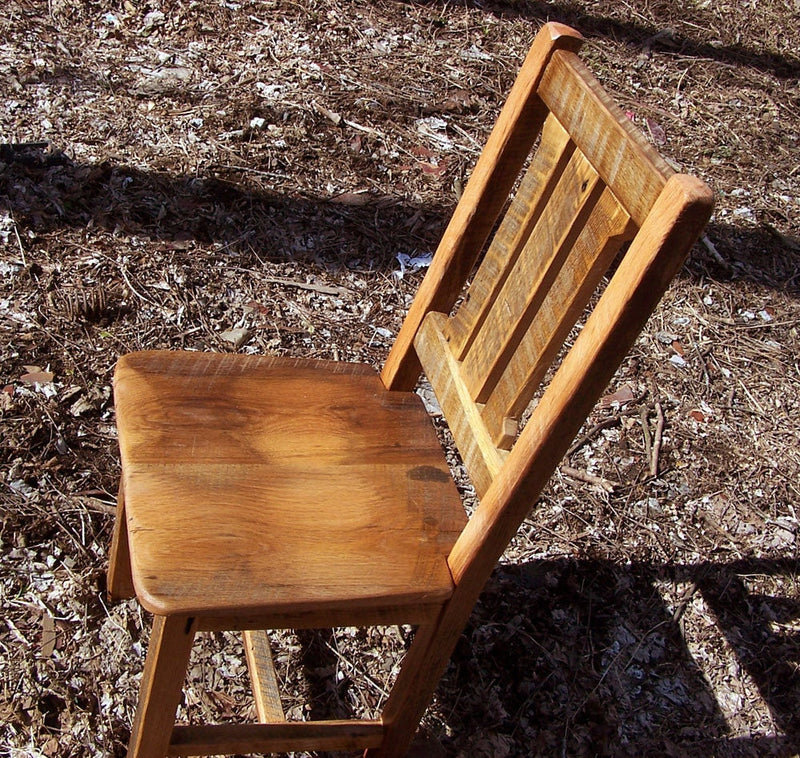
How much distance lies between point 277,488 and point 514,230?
640 millimetres

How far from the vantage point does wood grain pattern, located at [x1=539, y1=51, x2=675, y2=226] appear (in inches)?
52.9

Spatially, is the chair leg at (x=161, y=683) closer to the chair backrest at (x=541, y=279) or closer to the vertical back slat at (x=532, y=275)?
the chair backrest at (x=541, y=279)

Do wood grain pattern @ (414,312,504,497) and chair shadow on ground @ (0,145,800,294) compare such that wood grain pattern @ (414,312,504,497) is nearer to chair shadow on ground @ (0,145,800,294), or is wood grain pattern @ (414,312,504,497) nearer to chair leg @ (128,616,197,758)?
chair leg @ (128,616,197,758)

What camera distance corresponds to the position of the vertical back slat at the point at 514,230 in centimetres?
164

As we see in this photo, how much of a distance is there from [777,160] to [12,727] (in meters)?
3.84

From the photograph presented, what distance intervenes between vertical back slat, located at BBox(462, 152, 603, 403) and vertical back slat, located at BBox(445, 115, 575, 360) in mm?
18

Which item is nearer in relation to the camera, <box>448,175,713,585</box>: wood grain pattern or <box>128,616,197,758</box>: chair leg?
<box>448,175,713,585</box>: wood grain pattern

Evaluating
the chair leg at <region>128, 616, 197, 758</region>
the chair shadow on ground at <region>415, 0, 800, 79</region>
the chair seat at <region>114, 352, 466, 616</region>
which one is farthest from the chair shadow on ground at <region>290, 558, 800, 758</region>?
the chair shadow on ground at <region>415, 0, 800, 79</region>

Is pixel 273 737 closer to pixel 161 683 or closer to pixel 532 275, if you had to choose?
pixel 161 683

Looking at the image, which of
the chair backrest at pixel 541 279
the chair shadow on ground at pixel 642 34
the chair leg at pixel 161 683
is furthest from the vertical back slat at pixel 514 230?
the chair shadow on ground at pixel 642 34

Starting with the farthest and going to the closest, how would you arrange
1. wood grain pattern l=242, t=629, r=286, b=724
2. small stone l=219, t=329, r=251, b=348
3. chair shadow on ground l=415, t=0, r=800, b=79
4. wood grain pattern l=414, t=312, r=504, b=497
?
chair shadow on ground l=415, t=0, r=800, b=79 < small stone l=219, t=329, r=251, b=348 < wood grain pattern l=242, t=629, r=286, b=724 < wood grain pattern l=414, t=312, r=504, b=497

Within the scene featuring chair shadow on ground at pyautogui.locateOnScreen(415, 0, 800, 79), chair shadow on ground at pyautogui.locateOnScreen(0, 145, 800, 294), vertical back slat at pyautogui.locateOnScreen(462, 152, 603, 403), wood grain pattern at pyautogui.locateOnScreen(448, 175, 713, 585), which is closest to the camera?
wood grain pattern at pyautogui.locateOnScreen(448, 175, 713, 585)

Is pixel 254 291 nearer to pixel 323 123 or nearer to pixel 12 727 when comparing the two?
pixel 323 123

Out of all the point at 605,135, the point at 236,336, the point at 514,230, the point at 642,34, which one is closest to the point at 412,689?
the point at 514,230
